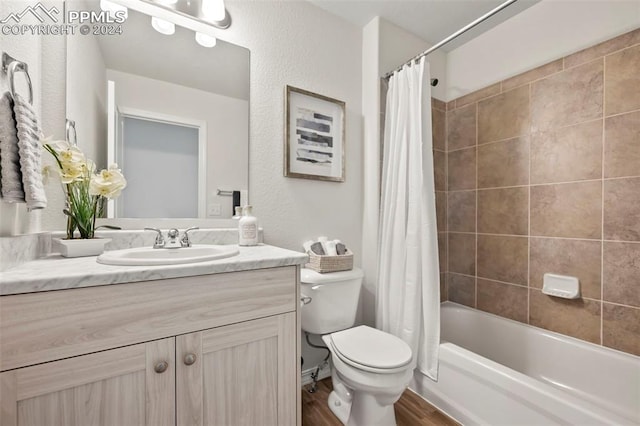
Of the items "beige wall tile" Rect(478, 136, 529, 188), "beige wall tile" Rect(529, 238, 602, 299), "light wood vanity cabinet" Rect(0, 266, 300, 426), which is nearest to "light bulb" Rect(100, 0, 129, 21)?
"light wood vanity cabinet" Rect(0, 266, 300, 426)

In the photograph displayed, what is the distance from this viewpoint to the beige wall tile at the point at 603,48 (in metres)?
1.39

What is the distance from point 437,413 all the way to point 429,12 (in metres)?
2.45

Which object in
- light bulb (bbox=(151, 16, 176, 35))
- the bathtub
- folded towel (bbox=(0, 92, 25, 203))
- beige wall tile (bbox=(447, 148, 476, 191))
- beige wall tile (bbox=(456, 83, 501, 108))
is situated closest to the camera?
folded towel (bbox=(0, 92, 25, 203))

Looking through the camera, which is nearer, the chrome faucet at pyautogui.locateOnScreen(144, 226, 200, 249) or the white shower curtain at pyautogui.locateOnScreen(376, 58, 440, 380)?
the chrome faucet at pyautogui.locateOnScreen(144, 226, 200, 249)

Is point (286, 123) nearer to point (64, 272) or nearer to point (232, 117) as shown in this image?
point (232, 117)

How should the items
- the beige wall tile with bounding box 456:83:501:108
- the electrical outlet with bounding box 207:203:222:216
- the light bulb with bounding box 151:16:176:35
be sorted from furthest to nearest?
the beige wall tile with bounding box 456:83:501:108 < the electrical outlet with bounding box 207:203:222:216 < the light bulb with bounding box 151:16:176:35

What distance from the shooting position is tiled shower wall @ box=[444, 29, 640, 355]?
141 cm

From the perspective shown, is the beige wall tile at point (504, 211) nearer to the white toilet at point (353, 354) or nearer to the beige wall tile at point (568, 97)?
the beige wall tile at point (568, 97)

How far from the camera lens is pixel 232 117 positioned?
148cm

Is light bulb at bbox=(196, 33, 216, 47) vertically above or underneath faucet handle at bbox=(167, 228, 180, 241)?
above

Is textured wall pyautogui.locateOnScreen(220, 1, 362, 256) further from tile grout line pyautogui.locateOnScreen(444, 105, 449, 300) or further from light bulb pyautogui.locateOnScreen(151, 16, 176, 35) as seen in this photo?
tile grout line pyautogui.locateOnScreen(444, 105, 449, 300)

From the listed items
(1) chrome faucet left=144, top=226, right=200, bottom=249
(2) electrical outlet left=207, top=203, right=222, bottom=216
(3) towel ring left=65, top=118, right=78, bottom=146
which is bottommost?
(1) chrome faucet left=144, top=226, right=200, bottom=249

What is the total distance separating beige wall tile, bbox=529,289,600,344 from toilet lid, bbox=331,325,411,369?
1063mm

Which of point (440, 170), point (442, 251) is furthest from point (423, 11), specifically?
point (442, 251)
